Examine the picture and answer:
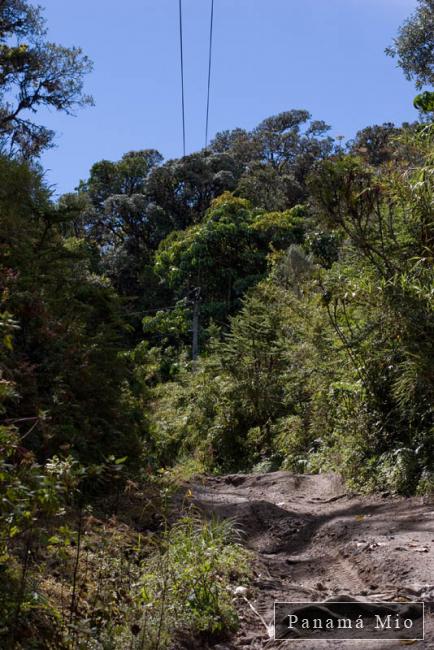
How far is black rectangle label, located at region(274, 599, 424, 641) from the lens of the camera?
3.82m

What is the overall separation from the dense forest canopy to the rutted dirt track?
666mm

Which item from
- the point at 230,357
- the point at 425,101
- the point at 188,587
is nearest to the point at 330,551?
the point at 188,587

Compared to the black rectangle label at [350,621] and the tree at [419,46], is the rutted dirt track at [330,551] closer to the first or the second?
the black rectangle label at [350,621]

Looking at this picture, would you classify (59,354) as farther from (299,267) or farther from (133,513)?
(299,267)

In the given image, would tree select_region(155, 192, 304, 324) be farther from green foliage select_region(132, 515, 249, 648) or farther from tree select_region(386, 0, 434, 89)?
A: green foliage select_region(132, 515, 249, 648)

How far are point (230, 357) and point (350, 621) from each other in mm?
13410

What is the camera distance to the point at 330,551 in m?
6.14

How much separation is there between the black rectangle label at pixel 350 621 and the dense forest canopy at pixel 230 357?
1201 millimetres

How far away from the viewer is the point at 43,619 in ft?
11.2

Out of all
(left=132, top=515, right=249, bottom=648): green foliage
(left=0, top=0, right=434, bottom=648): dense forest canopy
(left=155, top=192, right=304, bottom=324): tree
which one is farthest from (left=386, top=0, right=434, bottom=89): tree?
(left=132, top=515, right=249, bottom=648): green foliage

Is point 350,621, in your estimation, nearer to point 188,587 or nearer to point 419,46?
point 188,587

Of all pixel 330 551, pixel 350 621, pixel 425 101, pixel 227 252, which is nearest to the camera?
pixel 350 621

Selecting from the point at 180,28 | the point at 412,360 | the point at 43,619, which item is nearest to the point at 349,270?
the point at 412,360

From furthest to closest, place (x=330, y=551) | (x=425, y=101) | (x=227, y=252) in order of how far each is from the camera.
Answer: (x=227, y=252) < (x=425, y=101) < (x=330, y=551)
